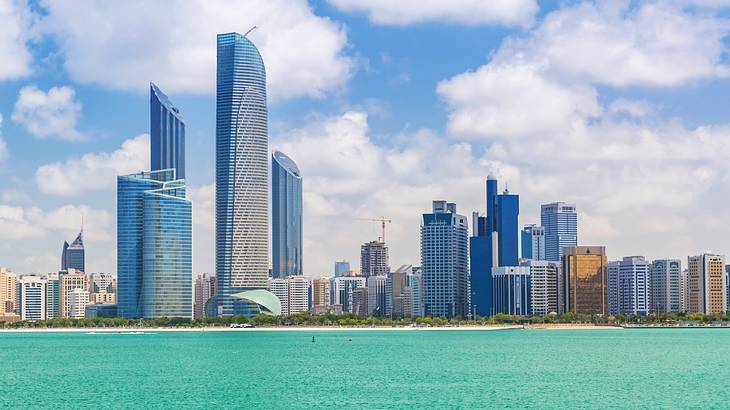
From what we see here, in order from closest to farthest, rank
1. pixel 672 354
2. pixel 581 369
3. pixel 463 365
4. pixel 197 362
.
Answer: pixel 581 369, pixel 463 365, pixel 197 362, pixel 672 354

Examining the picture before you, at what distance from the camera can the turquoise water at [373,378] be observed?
67.6m

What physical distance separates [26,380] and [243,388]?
20.2 metres

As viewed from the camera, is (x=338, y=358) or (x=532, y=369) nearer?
(x=532, y=369)

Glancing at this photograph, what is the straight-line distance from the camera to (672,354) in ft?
388

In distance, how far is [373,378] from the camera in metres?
83.4

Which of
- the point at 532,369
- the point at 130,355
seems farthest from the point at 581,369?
the point at 130,355

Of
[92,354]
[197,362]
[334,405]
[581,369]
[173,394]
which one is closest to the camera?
[334,405]

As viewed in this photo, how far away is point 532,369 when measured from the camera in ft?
307

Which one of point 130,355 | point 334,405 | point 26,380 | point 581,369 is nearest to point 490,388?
point 334,405

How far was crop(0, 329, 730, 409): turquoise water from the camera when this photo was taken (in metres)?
67.6

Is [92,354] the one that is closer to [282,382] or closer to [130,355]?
[130,355]

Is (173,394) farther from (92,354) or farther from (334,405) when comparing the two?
(92,354)

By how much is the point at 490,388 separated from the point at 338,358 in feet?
125

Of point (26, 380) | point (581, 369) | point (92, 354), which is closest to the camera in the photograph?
point (26, 380)
